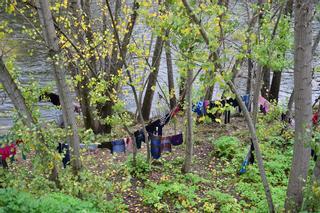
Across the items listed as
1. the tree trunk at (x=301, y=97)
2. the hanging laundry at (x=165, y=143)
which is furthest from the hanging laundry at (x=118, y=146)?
the tree trunk at (x=301, y=97)

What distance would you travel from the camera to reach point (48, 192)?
5.00 m

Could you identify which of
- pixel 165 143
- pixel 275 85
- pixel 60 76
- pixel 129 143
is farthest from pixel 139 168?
pixel 275 85

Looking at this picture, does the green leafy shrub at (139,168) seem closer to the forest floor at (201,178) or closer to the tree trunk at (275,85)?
the forest floor at (201,178)

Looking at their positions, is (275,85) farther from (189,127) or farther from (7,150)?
(7,150)

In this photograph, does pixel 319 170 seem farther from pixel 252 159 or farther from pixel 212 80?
pixel 252 159

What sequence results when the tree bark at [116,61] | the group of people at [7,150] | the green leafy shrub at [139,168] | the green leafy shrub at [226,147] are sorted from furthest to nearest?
the green leafy shrub at [226,147] → the tree bark at [116,61] → the green leafy shrub at [139,168] → the group of people at [7,150]

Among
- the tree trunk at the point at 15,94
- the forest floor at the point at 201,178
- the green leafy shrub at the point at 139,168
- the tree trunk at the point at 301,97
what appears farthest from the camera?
the green leafy shrub at the point at 139,168

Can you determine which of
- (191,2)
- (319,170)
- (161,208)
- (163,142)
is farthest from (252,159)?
(191,2)

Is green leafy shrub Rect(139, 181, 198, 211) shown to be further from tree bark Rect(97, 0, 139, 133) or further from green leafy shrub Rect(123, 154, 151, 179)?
tree bark Rect(97, 0, 139, 133)

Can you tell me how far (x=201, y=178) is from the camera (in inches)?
309

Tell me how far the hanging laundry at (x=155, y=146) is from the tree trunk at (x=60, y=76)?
251cm

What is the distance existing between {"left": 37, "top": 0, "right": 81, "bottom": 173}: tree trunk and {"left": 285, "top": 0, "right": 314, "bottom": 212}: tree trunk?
3076 mm

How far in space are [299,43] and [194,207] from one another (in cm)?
337

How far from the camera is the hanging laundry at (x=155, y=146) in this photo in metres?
7.98
